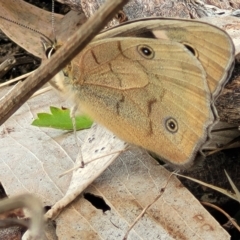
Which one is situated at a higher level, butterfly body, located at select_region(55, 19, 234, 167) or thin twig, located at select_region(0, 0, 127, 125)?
thin twig, located at select_region(0, 0, 127, 125)

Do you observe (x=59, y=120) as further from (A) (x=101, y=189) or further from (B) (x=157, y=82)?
(B) (x=157, y=82)

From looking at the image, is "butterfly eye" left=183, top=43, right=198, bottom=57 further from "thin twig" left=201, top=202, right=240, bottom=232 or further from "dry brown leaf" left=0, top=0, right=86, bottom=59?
"dry brown leaf" left=0, top=0, right=86, bottom=59

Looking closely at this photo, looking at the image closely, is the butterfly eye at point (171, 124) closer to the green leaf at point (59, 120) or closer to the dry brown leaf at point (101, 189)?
the dry brown leaf at point (101, 189)

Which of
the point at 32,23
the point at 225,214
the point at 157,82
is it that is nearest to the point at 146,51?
the point at 157,82

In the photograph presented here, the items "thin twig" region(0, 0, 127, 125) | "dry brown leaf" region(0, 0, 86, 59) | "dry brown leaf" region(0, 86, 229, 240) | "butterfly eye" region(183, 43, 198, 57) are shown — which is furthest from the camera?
"dry brown leaf" region(0, 0, 86, 59)

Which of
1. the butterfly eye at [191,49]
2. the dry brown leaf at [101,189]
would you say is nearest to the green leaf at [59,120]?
the dry brown leaf at [101,189]

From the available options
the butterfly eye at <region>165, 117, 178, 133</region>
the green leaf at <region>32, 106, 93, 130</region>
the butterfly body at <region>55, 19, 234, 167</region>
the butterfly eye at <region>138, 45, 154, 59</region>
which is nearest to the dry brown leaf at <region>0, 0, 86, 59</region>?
the green leaf at <region>32, 106, 93, 130</region>
